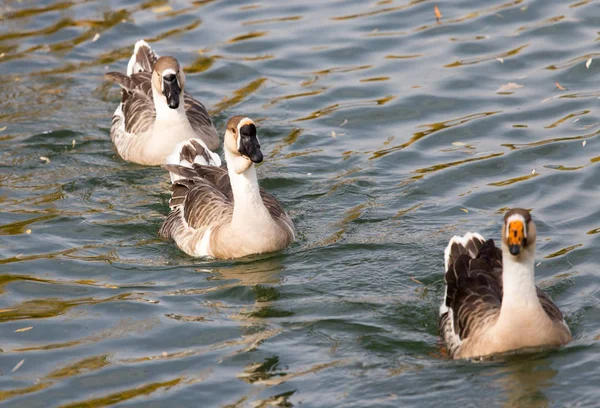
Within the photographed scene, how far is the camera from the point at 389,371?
29.9 ft

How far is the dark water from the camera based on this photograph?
926 cm

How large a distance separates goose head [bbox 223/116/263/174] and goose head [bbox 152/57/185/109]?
3.18 metres

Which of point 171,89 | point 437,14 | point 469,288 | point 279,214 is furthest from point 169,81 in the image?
point 469,288

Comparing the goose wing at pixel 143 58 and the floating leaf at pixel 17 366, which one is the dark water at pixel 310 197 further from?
the goose wing at pixel 143 58

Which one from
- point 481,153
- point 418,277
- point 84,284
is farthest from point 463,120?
point 84,284

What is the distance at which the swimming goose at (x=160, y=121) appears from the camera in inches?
596

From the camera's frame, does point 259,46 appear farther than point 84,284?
Yes

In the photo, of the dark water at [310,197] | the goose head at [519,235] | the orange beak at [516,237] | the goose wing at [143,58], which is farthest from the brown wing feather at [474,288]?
the goose wing at [143,58]

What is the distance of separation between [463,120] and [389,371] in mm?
7048

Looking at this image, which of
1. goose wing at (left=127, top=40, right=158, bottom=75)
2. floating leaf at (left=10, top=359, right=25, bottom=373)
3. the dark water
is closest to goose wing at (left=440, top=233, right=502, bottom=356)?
the dark water

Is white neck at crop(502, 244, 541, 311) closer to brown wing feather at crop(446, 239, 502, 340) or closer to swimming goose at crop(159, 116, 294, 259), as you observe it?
brown wing feather at crop(446, 239, 502, 340)

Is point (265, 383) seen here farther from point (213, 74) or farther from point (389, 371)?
point (213, 74)

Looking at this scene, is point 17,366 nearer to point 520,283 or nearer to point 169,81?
point 520,283

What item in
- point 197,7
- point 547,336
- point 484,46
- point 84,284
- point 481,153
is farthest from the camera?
point 197,7
